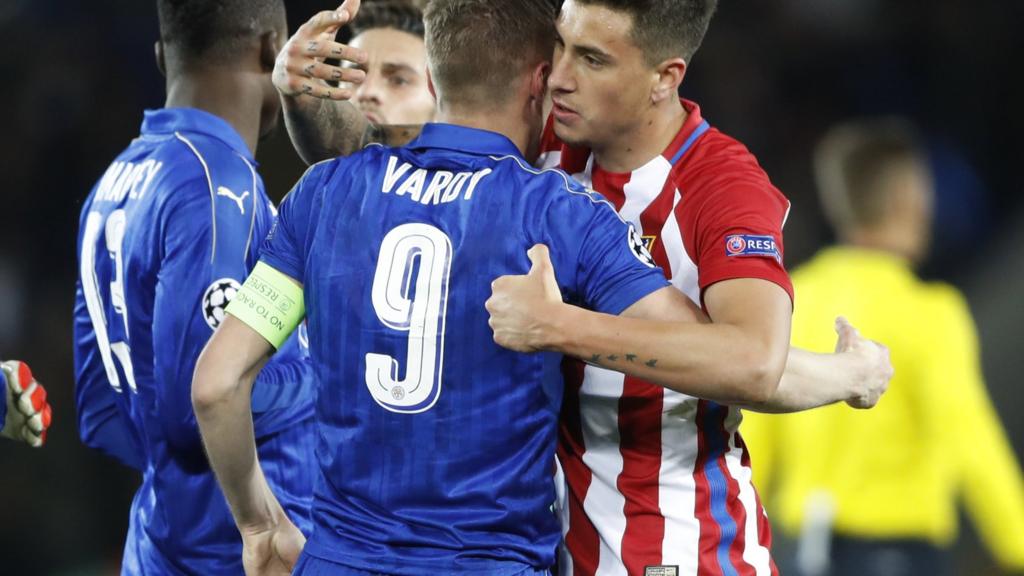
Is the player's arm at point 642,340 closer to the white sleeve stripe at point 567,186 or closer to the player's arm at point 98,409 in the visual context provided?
the white sleeve stripe at point 567,186

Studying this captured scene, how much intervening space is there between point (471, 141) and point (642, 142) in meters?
0.45

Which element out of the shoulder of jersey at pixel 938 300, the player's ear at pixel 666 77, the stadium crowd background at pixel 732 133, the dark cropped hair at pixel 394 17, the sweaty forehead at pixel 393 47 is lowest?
the stadium crowd background at pixel 732 133

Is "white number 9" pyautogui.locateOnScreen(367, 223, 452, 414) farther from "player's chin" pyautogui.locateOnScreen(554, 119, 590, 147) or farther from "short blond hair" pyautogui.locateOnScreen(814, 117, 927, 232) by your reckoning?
"short blond hair" pyautogui.locateOnScreen(814, 117, 927, 232)

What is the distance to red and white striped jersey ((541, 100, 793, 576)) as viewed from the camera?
287 cm

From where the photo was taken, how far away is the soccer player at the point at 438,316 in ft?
8.59

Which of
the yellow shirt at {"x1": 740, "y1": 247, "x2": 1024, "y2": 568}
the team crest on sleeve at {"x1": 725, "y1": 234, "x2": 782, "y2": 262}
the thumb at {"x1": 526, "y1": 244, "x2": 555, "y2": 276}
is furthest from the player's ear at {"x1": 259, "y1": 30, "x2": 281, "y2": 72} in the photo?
the yellow shirt at {"x1": 740, "y1": 247, "x2": 1024, "y2": 568}

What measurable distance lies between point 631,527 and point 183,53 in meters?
1.92

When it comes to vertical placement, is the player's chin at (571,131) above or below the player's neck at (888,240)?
above

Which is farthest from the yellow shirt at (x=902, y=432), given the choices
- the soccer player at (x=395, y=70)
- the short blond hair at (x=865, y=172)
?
the soccer player at (x=395, y=70)

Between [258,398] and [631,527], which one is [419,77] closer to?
[258,398]

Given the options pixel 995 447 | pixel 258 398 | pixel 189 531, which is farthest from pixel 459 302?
pixel 995 447

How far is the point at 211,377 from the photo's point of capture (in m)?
2.74

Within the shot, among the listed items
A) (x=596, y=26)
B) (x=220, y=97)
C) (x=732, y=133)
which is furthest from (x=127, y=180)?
(x=732, y=133)

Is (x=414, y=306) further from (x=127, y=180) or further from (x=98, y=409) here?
(x=98, y=409)
